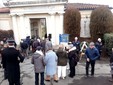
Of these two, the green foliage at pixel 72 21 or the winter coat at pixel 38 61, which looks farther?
the green foliage at pixel 72 21

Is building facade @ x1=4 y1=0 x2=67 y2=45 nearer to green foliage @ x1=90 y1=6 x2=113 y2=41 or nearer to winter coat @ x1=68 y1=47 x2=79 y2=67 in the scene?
green foliage @ x1=90 y1=6 x2=113 y2=41

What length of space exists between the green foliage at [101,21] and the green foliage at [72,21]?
3.94ft

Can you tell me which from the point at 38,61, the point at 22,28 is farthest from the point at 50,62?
the point at 22,28

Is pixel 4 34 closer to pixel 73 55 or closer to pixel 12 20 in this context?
pixel 12 20

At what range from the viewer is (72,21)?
1552 centimetres

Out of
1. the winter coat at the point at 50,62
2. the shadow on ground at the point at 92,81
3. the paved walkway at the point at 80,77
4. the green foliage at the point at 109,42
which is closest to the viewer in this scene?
the winter coat at the point at 50,62

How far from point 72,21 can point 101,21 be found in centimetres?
228

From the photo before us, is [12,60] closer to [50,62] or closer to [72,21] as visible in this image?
[50,62]

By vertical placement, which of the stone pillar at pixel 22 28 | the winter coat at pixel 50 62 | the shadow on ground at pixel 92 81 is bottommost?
the shadow on ground at pixel 92 81

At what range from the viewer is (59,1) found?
15.6 m

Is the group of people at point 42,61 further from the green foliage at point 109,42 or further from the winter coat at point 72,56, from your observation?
the green foliage at point 109,42

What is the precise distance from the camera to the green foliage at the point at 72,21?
15430mm

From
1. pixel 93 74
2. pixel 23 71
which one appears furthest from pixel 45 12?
pixel 93 74

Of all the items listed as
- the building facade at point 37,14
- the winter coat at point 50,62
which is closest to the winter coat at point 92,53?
the winter coat at point 50,62
